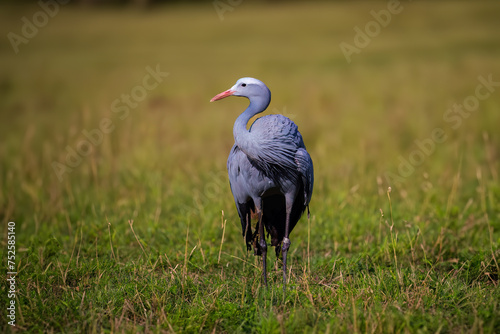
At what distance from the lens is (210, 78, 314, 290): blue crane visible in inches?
157


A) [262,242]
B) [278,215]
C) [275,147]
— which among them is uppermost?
[275,147]

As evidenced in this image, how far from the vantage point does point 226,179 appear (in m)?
7.02

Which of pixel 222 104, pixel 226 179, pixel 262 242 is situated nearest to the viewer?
pixel 262 242

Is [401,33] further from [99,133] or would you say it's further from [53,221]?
[53,221]

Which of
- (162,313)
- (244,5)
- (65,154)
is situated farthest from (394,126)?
(244,5)

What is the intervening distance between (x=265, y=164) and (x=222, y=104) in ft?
25.8

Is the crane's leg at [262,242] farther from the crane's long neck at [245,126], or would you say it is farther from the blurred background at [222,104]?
the blurred background at [222,104]

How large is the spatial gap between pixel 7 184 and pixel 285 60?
344 inches

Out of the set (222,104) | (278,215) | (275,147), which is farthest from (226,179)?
(222,104)

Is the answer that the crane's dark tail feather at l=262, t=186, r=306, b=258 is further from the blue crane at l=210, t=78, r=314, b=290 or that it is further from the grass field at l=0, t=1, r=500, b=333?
the grass field at l=0, t=1, r=500, b=333

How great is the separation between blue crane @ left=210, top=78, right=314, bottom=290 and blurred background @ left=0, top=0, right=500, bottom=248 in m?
1.36

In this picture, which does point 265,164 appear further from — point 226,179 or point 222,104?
point 222,104

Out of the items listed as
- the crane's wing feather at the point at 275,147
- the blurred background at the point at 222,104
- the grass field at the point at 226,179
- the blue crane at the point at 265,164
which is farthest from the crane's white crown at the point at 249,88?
the blurred background at the point at 222,104

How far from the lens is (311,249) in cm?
531
